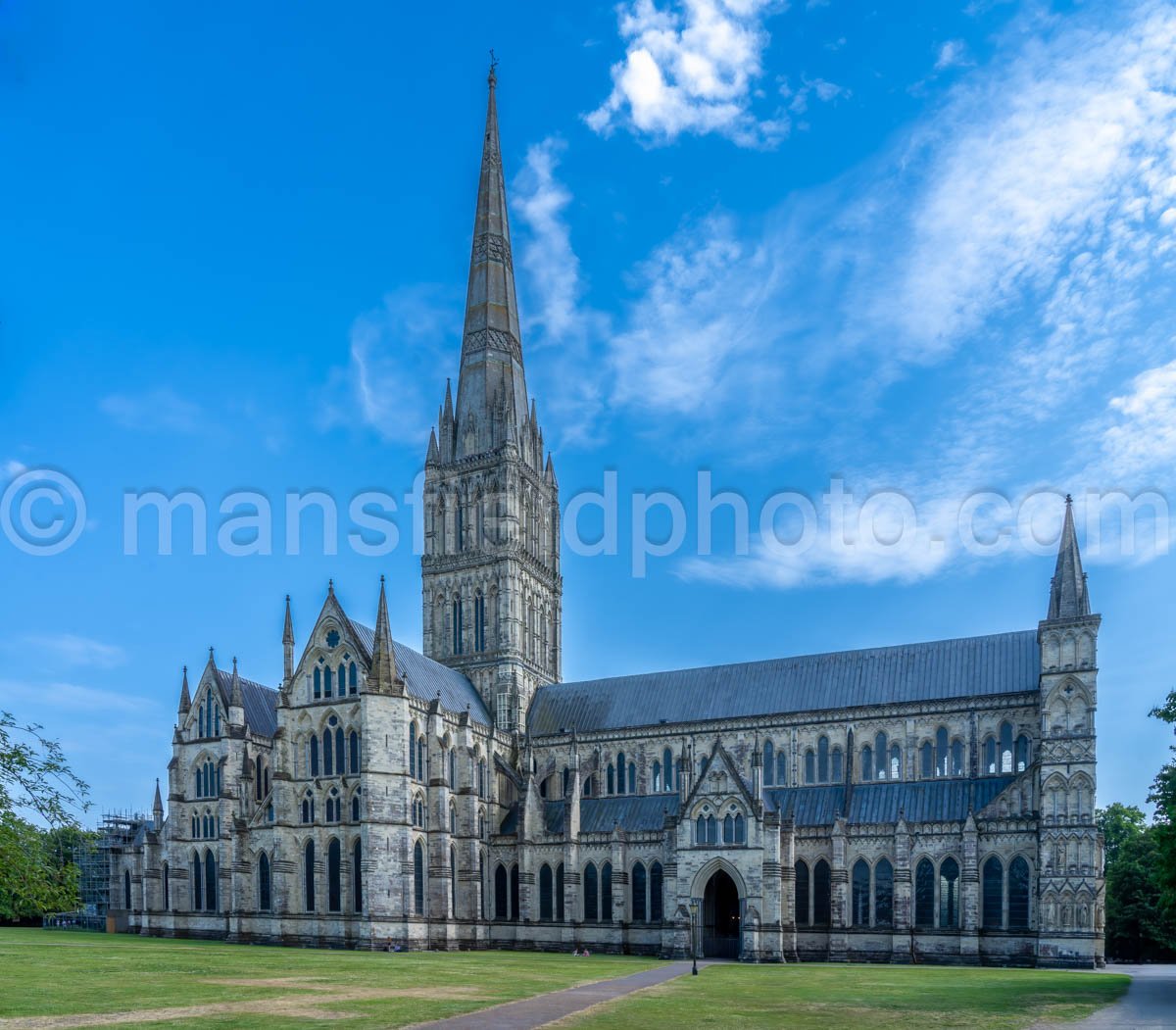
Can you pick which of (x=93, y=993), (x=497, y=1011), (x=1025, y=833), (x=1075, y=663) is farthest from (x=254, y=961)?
(x=1075, y=663)

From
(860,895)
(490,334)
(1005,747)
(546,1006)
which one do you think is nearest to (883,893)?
(860,895)

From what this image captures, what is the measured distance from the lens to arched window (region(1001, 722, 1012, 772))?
59.8m

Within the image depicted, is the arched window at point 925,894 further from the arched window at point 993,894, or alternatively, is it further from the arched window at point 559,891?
the arched window at point 559,891

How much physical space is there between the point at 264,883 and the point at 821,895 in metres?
33.0

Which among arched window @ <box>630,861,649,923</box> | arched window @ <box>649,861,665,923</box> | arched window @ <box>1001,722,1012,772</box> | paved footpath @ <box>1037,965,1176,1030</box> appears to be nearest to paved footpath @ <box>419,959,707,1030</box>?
paved footpath @ <box>1037,965,1176,1030</box>

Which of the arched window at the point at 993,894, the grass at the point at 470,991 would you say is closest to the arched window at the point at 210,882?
the grass at the point at 470,991

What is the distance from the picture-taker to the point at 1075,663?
182 feet

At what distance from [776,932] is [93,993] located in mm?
36168

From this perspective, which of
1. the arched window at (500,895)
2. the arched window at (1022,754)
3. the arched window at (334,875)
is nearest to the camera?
the arched window at (1022,754)

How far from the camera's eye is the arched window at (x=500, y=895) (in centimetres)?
6662

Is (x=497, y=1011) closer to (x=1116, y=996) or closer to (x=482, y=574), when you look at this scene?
(x=1116, y=996)

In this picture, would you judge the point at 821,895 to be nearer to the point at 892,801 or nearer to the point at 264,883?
the point at 892,801

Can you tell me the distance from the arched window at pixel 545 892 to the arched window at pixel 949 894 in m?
23.3

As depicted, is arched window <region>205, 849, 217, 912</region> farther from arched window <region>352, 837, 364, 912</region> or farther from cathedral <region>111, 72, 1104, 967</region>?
arched window <region>352, 837, 364, 912</region>
